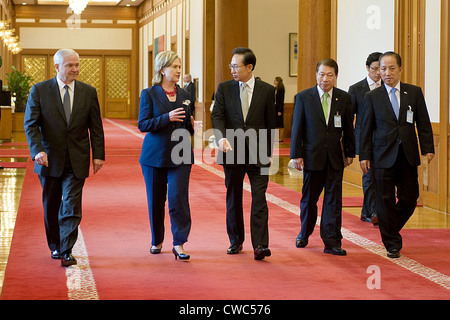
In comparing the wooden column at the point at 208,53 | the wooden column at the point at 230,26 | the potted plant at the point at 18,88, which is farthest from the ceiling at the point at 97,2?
the wooden column at the point at 230,26

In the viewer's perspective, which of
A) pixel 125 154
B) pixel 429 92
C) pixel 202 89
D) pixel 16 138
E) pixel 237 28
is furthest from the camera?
pixel 202 89

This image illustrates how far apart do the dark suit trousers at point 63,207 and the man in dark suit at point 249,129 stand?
1004 millimetres

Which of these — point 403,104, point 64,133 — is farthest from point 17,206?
point 403,104

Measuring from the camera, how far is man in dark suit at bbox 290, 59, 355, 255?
18.3 ft

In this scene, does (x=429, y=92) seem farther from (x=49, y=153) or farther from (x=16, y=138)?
(x=16, y=138)

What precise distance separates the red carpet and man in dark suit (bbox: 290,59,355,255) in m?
0.31

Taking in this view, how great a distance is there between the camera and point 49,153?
198 inches

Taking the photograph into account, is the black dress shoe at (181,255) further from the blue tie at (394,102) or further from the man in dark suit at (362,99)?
the man in dark suit at (362,99)

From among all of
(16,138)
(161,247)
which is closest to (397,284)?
(161,247)

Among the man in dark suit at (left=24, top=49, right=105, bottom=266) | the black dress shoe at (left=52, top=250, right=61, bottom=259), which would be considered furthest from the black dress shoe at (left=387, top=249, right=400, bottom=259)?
the black dress shoe at (left=52, top=250, right=61, bottom=259)

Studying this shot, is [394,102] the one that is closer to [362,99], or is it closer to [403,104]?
[403,104]

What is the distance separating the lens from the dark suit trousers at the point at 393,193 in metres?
5.47

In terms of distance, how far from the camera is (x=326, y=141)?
5.61 m
